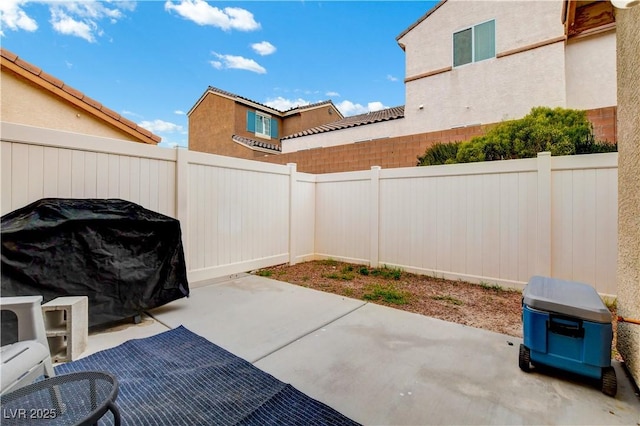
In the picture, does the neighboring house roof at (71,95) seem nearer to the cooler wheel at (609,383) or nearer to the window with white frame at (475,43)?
the cooler wheel at (609,383)

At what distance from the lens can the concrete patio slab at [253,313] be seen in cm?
274

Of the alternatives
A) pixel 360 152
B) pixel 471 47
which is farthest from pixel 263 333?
pixel 471 47

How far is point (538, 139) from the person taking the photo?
4641 millimetres

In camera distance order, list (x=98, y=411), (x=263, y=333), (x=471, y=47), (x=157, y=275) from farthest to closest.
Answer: (x=471, y=47), (x=157, y=275), (x=263, y=333), (x=98, y=411)

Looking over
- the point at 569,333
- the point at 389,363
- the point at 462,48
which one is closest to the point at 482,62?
the point at 462,48

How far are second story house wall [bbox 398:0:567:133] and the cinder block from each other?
963cm

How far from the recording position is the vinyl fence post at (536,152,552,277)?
13.1ft

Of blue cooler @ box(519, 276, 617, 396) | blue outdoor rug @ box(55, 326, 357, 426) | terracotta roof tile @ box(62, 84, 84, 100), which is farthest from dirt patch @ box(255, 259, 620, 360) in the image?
terracotta roof tile @ box(62, 84, 84, 100)

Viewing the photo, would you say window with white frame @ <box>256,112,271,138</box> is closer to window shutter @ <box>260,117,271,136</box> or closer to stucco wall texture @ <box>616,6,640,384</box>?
window shutter @ <box>260,117,271,136</box>

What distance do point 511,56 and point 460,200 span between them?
6.38 meters

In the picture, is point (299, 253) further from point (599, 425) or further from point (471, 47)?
point (471, 47)

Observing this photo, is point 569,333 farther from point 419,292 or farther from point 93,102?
point 93,102

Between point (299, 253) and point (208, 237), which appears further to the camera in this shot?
point (299, 253)

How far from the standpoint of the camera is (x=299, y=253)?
6.39 m
